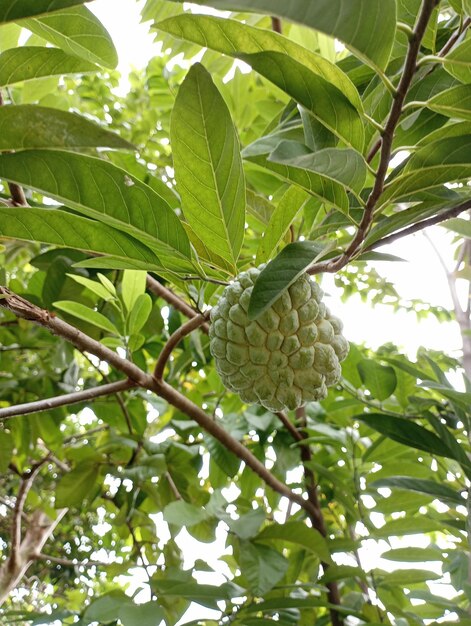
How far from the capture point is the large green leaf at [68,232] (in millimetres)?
781

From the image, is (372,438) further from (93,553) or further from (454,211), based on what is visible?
(93,553)

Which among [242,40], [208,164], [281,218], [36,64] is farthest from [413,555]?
[36,64]

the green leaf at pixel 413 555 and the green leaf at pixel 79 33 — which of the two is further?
the green leaf at pixel 413 555

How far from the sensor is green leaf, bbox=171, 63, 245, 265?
2.41ft

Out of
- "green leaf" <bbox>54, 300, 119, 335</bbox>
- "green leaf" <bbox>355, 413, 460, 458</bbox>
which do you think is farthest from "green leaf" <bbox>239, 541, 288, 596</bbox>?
"green leaf" <bbox>54, 300, 119, 335</bbox>

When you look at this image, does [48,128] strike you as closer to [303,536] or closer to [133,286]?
[133,286]

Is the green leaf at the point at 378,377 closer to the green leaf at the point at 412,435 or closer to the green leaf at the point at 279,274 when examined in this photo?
the green leaf at the point at 412,435

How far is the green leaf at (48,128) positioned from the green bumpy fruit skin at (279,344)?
0.36 metres

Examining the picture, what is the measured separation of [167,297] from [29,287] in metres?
0.43

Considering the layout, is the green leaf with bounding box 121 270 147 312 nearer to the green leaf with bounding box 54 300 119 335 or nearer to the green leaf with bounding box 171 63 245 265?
the green leaf with bounding box 54 300 119 335

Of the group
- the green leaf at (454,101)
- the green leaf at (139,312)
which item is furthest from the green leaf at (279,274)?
the green leaf at (139,312)

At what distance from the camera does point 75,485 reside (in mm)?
1747

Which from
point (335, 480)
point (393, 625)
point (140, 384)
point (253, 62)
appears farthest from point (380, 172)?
point (393, 625)

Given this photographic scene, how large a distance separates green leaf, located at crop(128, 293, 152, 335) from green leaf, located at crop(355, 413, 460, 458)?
57cm
